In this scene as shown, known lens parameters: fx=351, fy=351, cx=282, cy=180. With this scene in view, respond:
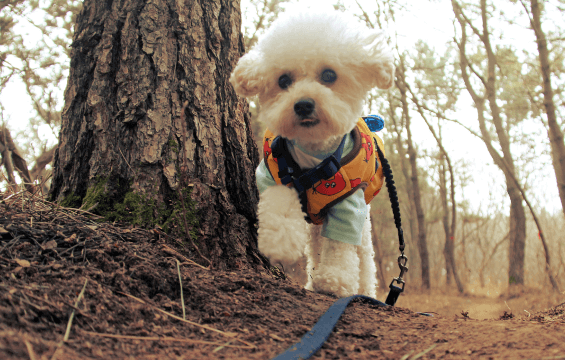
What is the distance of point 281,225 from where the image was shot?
80.6 inches

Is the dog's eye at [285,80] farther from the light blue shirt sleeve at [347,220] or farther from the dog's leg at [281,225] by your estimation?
the light blue shirt sleeve at [347,220]

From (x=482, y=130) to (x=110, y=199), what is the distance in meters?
8.09

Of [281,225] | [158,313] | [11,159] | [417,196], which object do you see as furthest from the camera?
[417,196]

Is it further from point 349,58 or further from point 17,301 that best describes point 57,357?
point 349,58

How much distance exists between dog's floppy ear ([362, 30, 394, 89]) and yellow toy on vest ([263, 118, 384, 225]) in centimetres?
38

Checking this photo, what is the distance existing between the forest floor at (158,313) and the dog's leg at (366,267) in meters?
0.95

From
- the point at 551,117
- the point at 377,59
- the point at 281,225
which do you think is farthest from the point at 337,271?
the point at 551,117

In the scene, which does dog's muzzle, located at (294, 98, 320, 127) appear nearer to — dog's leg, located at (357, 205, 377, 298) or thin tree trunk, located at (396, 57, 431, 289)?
dog's leg, located at (357, 205, 377, 298)

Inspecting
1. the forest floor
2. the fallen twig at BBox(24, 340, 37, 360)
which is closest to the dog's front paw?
the forest floor

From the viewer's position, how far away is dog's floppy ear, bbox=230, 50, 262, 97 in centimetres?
213

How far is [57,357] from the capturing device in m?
0.84

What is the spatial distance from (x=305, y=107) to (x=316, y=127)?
0.44 feet

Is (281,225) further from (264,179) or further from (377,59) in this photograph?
(377,59)

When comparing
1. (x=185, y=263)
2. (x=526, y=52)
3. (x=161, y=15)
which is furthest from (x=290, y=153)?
(x=526, y=52)
